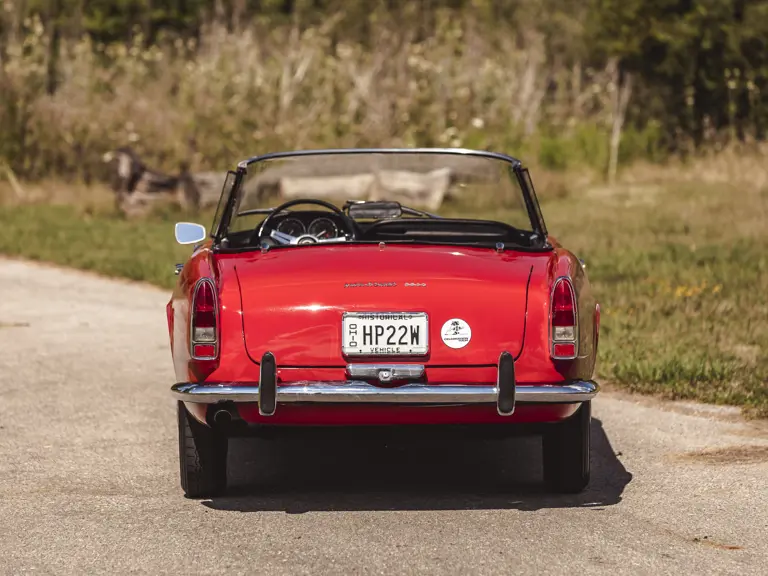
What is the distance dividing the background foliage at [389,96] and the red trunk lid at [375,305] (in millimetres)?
16643

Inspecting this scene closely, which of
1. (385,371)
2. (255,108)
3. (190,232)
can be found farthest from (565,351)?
(255,108)

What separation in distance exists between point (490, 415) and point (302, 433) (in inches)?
27.4

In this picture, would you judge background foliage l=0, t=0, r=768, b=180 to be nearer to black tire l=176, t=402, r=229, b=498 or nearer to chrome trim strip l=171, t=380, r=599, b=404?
black tire l=176, t=402, r=229, b=498

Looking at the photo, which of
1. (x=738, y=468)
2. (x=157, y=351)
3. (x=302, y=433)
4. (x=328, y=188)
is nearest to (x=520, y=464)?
(x=738, y=468)

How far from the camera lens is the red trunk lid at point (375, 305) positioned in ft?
16.8

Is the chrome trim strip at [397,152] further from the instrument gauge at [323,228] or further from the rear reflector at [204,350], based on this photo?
the rear reflector at [204,350]

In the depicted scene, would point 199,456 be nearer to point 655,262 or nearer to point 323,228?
point 323,228

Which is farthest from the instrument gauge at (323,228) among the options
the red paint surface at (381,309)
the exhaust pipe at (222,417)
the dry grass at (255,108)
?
the dry grass at (255,108)

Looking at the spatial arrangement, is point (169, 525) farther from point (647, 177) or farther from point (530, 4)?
point (530, 4)

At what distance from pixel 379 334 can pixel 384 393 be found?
235 mm

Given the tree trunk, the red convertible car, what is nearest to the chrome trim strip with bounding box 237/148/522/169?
the red convertible car

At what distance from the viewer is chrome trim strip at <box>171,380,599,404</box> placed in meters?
5.02

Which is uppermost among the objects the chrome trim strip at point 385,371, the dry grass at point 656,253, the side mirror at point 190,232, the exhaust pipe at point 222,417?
the side mirror at point 190,232

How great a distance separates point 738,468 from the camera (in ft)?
20.2
